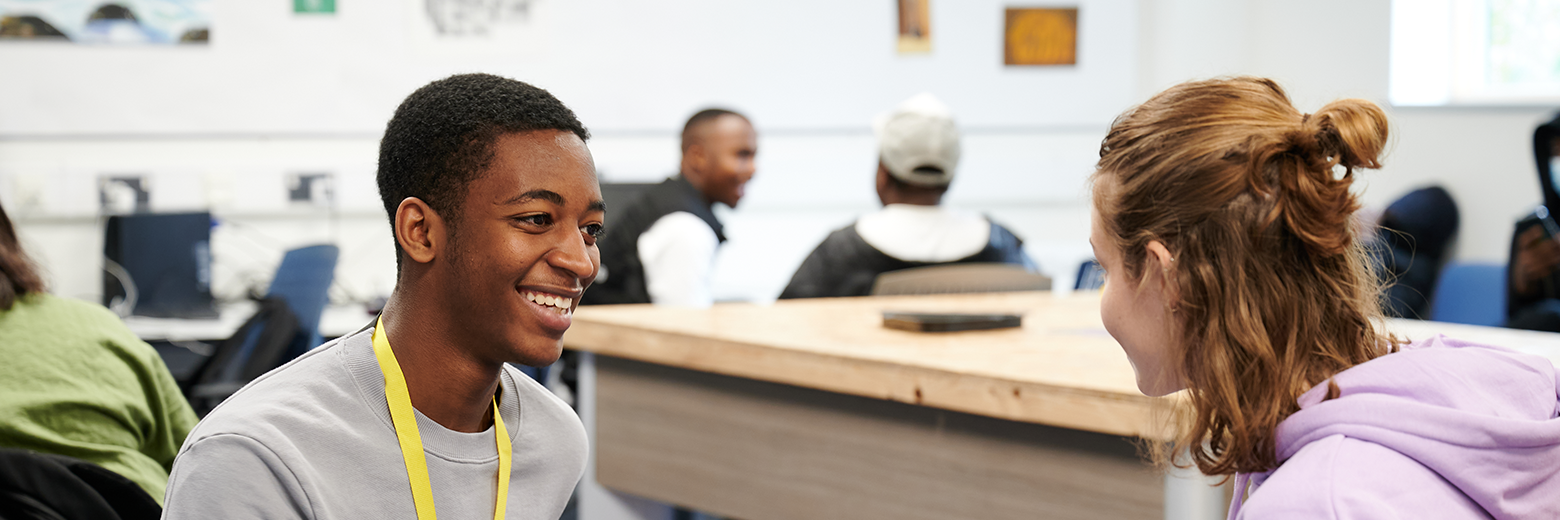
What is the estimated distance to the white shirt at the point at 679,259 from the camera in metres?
2.77

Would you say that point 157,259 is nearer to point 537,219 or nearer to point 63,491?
point 63,491

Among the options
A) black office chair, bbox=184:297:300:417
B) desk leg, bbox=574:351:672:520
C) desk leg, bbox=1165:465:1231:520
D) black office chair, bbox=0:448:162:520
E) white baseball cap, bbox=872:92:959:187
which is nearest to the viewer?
black office chair, bbox=0:448:162:520

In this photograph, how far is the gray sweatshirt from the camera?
77 cm

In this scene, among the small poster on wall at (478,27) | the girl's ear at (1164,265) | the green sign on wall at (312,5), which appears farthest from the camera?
the small poster on wall at (478,27)

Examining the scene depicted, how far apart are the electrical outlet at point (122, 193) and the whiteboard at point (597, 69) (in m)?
0.17

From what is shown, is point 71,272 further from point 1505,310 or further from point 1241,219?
point 1505,310

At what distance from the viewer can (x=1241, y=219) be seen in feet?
2.57

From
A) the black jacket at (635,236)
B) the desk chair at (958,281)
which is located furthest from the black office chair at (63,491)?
the black jacket at (635,236)

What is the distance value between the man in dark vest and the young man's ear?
184cm

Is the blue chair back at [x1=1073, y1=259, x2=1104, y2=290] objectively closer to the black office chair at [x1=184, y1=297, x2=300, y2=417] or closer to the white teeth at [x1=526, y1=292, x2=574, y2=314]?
the black office chair at [x1=184, y1=297, x2=300, y2=417]

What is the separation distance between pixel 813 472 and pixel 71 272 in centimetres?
327

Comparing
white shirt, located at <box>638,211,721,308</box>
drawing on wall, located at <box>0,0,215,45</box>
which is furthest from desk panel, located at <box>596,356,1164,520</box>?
drawing on wall, located at <box>0,0,215,45</box>

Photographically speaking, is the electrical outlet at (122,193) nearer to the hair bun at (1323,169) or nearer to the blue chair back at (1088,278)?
the blue chair back at (1088,278)

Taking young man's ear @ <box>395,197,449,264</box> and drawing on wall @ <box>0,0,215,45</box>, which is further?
drawing on wall @ <box>0,0,215,45</box>
